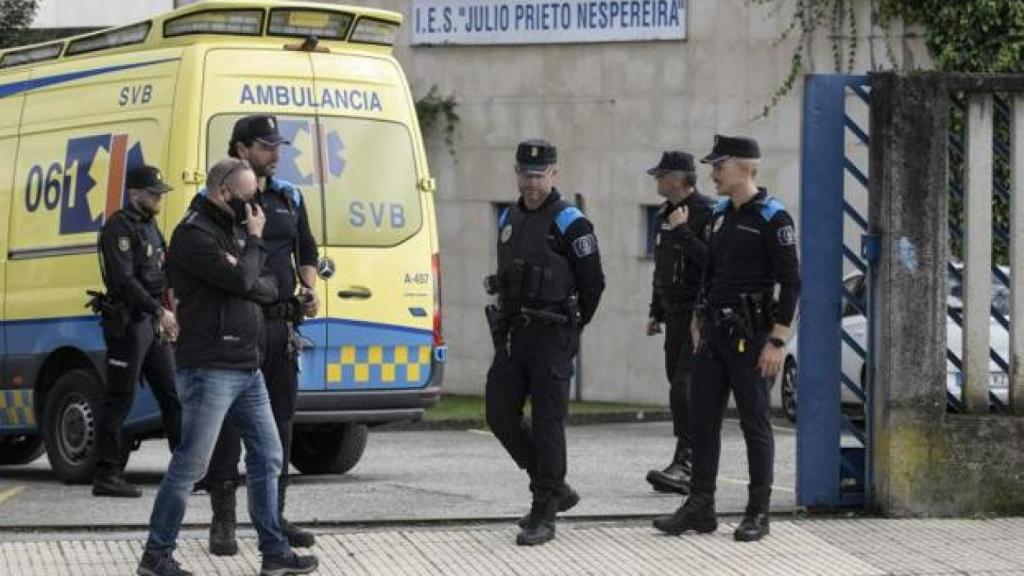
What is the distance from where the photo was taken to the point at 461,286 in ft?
79.3

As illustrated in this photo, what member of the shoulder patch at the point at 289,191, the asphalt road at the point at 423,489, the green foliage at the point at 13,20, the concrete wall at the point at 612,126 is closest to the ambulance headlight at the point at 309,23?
the asphalt road at the point at 423,489

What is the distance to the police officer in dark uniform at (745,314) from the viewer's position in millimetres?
10195

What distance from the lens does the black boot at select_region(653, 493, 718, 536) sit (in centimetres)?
1048

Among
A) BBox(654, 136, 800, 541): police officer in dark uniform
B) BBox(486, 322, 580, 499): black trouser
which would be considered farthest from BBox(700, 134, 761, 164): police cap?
BBox(486, 322, 580, 499): black trouser

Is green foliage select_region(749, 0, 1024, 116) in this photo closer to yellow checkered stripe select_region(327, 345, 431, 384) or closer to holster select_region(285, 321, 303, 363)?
yellow checkered stripe select_region(327, 345, 431, 384)

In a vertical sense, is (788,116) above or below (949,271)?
above

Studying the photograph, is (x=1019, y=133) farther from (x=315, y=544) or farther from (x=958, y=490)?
(x=315, y=544)

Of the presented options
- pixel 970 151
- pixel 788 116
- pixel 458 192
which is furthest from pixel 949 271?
pixel 458 192

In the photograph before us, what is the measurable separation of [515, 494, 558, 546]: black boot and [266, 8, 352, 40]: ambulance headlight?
4029 millimetres

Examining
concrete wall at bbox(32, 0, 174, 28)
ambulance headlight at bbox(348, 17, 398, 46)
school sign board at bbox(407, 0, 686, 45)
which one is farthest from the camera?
concrete wall at bbox(32, 0, 174, 28)

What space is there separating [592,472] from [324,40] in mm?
3171

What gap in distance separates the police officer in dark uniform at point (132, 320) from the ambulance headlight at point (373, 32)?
166 centimetres

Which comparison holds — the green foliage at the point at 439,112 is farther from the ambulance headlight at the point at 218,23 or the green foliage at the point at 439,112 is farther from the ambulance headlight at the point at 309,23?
the ambulance headlight at the point at 218,23

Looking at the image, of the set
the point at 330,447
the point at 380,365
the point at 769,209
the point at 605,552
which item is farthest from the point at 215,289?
the point at 330,447
